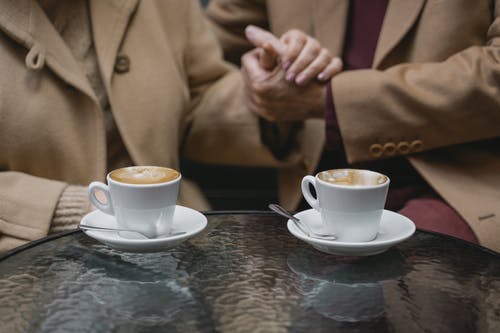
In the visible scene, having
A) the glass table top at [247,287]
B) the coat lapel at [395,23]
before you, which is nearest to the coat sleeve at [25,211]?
the glass table top at [247,287]

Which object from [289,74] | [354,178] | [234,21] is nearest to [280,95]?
[289,74]

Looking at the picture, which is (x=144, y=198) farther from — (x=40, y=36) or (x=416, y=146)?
(x=416, y=146)

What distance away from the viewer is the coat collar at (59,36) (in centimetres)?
122

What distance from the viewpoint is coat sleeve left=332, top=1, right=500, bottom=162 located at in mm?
1320

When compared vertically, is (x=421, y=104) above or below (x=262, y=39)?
below

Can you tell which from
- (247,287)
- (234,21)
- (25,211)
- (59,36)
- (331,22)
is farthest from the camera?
(234,21)

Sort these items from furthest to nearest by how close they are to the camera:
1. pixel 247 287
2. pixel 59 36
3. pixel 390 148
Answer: pixel 390 148, pixel 59 36, pixel 247 287

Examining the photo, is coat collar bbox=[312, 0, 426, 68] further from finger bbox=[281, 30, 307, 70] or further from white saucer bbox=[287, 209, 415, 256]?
white saucer bbox=[287, 209, 415, 256]

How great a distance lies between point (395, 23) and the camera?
1439mm

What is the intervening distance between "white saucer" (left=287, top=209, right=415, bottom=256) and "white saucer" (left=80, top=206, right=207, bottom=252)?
0.14 m

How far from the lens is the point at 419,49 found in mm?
1446

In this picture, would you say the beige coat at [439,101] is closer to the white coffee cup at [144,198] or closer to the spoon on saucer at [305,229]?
the spoon on saucer at [305,229]

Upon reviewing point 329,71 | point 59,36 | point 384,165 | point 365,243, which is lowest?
point 384,165

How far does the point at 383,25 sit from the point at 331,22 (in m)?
0.15
